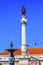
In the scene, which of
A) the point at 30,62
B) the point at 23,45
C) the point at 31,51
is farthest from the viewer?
the point at 31,51

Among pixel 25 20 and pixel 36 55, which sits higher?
pixel 25 20

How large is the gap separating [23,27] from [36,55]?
10.9 metres

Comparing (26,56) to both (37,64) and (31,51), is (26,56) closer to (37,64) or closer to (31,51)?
(37,64)

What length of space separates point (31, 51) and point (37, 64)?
8837mm

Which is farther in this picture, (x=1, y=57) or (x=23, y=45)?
(x=1, y=57)

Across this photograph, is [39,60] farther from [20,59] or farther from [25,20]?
[25,20]

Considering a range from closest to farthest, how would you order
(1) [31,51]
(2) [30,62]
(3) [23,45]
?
(3) [23,45] < (2) [30,62] < (1) [31,51]

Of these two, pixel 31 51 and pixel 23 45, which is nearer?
pixel 23 45

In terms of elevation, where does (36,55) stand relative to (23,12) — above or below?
below

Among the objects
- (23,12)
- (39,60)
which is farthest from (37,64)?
(23,12)

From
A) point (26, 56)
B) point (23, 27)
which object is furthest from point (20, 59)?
point (23, 27)

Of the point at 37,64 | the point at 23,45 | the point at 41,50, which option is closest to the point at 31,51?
the point at 41,50

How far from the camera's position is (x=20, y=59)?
78.1 metres

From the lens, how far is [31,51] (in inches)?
3489
